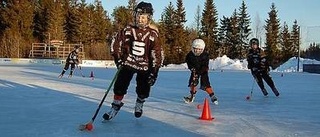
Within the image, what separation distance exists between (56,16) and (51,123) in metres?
59.4

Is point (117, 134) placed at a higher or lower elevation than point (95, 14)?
lower

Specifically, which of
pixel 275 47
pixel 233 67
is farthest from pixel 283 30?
pixel 233 67

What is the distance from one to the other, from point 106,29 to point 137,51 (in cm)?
6436

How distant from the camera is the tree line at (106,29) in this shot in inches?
2431

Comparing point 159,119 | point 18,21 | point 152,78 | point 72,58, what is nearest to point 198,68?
point 159,119

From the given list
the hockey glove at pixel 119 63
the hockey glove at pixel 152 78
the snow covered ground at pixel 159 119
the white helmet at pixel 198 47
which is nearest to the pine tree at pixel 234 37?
the snow covered ground at pixel 159 119

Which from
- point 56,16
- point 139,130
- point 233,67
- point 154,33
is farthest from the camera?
point 56,16

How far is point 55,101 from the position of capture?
8.66 m

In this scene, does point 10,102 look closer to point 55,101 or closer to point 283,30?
point 55,101

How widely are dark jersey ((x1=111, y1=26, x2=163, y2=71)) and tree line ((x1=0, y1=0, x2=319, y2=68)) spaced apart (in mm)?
53148

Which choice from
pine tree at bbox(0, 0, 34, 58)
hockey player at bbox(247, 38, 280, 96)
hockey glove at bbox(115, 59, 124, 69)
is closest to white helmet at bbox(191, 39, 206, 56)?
hockey player at bbox(247, 38, 280, 96)

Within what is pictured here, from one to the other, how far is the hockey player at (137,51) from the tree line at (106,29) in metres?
53.1

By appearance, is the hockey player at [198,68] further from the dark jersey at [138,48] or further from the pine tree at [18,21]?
the pine tree at [18,21]

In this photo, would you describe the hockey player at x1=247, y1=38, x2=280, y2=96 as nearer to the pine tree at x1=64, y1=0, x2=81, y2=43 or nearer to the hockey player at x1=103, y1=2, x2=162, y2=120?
the hockey player at x1=103, y1=2, x2=162, y2=120
